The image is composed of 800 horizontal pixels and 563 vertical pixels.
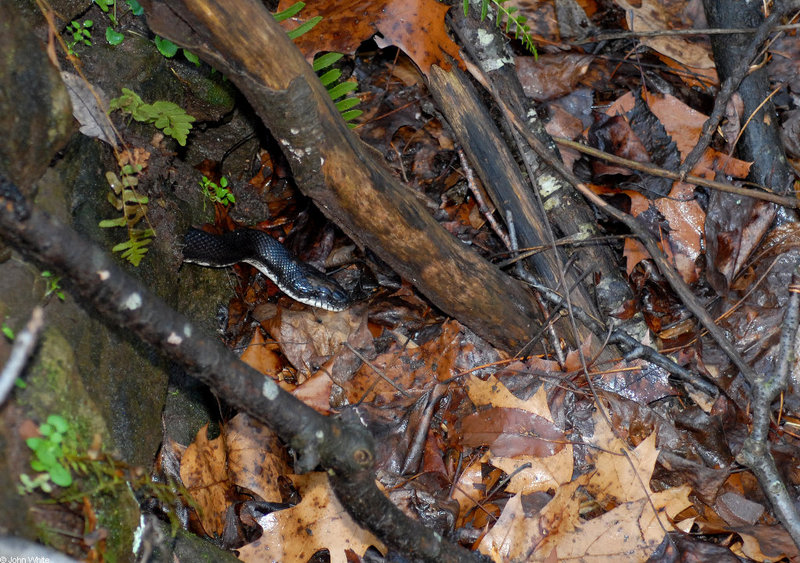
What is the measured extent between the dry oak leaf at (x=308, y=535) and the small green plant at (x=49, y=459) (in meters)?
1.20

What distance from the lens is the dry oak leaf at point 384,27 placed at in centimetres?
342

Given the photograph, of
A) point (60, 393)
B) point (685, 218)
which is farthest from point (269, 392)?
point (685, 218)

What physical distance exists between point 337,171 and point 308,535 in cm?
169

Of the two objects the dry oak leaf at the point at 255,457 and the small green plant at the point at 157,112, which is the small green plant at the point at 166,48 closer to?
the small green plant at the point at 157,112

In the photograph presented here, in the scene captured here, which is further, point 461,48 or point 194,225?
point 194,225

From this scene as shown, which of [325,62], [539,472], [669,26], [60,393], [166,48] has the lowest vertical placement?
[539,472]

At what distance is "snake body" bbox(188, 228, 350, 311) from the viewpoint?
4.34m

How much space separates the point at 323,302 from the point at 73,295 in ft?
6.43

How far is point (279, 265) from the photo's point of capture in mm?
4609

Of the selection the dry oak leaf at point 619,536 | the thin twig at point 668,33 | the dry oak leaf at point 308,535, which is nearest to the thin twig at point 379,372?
the dry oak leaf at point 308,535

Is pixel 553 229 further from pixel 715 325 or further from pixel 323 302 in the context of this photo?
pixel 323 302

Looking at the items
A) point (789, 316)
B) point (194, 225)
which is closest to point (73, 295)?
point (194, 225)

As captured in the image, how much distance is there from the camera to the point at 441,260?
3.34 metres

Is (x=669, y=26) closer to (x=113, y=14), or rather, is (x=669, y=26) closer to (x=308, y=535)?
(x=113, y=14)
